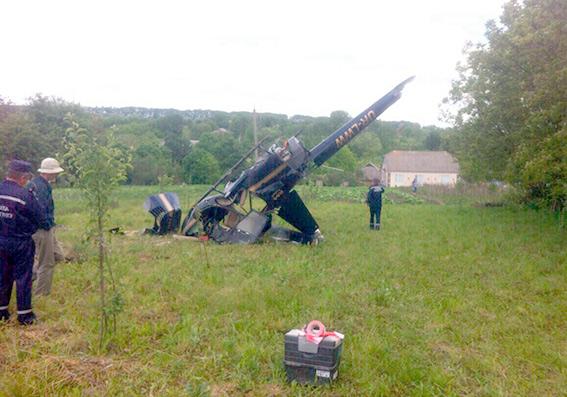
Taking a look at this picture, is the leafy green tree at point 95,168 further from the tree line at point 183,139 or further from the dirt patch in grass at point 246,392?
the dirt patch in grass at point 246,392

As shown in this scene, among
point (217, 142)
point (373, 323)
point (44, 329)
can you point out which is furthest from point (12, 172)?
point (217, 142)

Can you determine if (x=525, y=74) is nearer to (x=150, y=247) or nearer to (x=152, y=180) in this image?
(x=150, y=247)

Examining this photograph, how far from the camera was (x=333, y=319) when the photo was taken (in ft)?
20.1

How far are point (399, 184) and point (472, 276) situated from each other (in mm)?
65239

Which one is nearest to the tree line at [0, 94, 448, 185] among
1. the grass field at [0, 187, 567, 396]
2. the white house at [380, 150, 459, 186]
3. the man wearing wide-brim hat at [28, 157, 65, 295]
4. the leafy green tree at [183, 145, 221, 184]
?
the leafy green tree at [183, 145, 221, 184]

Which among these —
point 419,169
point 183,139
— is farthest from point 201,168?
point 419,169

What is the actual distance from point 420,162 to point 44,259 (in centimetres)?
6992

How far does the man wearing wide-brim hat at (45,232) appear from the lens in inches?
258

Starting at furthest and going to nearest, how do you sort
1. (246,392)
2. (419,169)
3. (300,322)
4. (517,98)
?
(419,169)
(517,98)
(300,322)
(246,392)

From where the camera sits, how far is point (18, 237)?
18.7 ft

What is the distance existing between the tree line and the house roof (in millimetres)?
3371

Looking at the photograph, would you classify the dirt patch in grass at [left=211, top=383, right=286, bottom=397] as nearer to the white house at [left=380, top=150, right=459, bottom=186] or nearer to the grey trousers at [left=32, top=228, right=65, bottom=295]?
the grey trousers at [left=32, top=228, right=65, bottom=295]

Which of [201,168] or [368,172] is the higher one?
[201,168]

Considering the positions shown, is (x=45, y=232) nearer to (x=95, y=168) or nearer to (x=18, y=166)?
(x=18, y=166)
